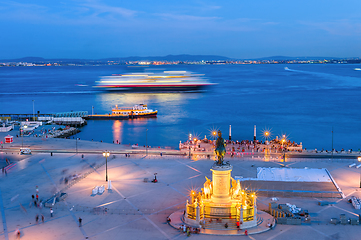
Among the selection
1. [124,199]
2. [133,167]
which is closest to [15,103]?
[133,167]

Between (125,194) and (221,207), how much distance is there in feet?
32.5

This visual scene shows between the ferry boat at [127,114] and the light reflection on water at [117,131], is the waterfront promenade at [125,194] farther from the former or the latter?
the ferry boat at [127,114]

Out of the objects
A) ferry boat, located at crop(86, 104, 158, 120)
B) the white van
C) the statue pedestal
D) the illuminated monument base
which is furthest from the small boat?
the statue pedestal

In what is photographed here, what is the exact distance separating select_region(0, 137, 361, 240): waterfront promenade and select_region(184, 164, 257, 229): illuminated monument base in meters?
1.36

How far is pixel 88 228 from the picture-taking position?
2412cm

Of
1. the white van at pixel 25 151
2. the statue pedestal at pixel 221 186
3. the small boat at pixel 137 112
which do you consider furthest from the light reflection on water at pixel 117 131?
the statue pedestal at pixel 221 186

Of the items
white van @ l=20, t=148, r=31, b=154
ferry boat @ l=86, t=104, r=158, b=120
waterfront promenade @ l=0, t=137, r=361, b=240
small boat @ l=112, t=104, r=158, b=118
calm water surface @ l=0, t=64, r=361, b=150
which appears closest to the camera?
waterfront promenade @ l=0, t=137, r=361, b=240

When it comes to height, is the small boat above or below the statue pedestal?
below

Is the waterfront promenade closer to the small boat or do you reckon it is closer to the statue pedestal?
the statue pedestal

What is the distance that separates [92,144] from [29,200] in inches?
1052

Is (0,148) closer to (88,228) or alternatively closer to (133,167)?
(133,167)

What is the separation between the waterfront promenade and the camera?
77.2 ft

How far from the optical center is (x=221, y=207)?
2392cm

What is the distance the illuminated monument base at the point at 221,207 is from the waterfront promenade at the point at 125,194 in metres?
1.36
